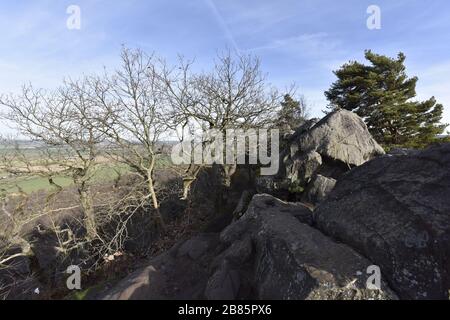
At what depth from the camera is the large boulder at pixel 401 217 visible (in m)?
4.36

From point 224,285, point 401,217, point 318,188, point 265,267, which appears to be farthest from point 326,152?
point 224,285

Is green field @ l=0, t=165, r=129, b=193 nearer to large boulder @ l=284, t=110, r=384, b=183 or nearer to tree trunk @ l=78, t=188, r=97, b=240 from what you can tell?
tree trunk @ l=78, t=188, r=97, b=240

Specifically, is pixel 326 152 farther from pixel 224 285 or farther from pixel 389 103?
pixel 389 103

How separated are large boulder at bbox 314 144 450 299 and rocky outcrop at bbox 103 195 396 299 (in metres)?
0.36

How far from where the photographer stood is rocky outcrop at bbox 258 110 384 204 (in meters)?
10.3

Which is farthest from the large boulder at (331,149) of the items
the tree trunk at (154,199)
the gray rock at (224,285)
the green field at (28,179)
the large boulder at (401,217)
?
the green field at (28,179)

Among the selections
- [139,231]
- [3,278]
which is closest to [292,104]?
[139,231]

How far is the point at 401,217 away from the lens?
16.6ft

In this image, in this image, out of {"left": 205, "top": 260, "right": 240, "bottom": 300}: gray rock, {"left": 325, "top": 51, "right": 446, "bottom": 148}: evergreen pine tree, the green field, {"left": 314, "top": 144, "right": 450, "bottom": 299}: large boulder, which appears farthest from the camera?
{"left": 325, "top": 51, "right": 446, "bottom": 148}: evergreen pine tree

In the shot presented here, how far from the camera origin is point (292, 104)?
52.3 ft

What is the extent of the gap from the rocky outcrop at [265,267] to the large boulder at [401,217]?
1.17ft

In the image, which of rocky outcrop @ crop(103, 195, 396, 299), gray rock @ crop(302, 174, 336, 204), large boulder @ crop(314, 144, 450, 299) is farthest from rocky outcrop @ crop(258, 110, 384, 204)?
large boulder @ crop(314, 144, 450, 299)

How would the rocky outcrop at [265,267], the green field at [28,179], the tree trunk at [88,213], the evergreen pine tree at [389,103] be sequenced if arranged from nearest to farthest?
the rocky outcrop at [265,267] → the green field at [28,179] → the tree trunk at [88,213] → the evergreen pine tree at [389,103]

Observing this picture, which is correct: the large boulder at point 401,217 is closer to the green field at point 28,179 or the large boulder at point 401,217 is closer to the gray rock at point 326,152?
the gray rock at point 326,152
